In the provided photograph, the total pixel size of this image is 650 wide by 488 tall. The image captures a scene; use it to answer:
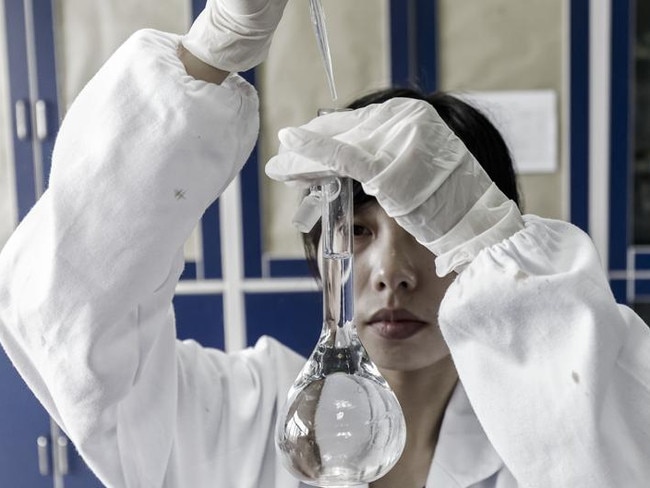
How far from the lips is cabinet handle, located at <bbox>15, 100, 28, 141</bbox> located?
1.04m

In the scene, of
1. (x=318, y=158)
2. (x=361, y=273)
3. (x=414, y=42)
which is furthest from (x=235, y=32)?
(x=414, y=42)

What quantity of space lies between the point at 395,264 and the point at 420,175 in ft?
0.80

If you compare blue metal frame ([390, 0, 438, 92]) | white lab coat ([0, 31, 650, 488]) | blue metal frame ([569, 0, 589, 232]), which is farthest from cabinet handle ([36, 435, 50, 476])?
blue metal frame ([569, 0, 589, 232])

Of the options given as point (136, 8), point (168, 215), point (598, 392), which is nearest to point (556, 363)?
point (598, 392)

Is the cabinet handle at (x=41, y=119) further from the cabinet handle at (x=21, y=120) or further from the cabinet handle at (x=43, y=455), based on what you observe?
the cabinet handle at (x=43, y=455)

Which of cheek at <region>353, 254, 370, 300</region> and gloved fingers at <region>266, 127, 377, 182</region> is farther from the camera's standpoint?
cheek at <region>353, 254, 370, 300</region>

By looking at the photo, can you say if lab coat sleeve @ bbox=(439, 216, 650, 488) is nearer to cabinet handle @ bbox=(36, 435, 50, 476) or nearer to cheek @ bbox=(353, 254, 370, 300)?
cheek @ bbox=(353, 254, 370, 300)

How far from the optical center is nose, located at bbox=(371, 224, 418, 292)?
813mm

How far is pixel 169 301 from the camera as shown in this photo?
717 millimetres

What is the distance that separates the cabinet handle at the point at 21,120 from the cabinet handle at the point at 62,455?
626 millimetres

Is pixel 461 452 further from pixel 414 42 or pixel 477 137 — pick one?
pixel 414 42

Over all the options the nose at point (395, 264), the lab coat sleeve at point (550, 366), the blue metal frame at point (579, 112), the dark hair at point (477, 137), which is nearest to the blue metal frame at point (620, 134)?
the blue metal frame at point (579, 112)

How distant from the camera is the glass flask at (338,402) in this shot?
50 centimetres

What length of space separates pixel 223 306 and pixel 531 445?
1045mm
